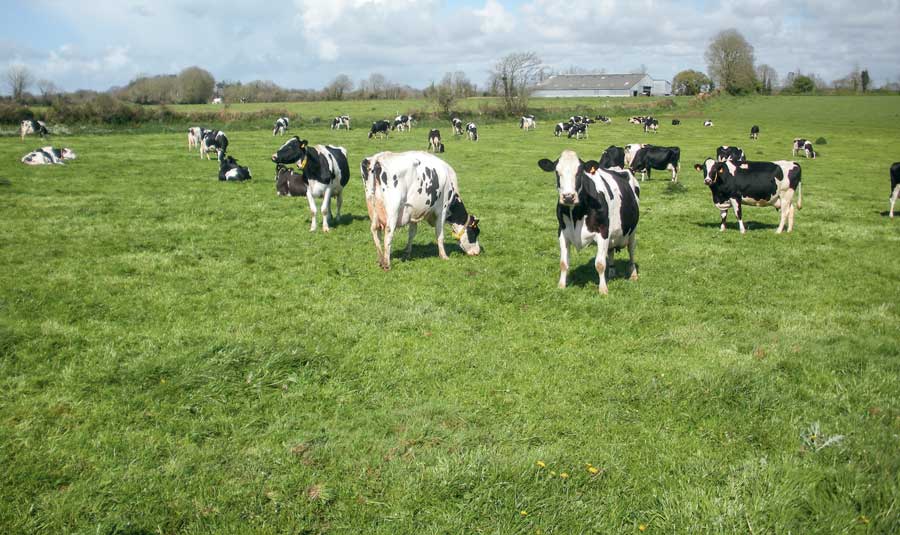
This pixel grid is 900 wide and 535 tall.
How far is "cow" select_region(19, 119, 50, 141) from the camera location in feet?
129

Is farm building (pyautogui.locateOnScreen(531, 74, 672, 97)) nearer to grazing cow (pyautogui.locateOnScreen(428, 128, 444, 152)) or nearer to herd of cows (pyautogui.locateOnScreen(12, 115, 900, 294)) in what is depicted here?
grazing cow (pyautogui.locateOnScreen(428, 128, 444, 152))

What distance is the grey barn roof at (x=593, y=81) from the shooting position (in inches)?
5778

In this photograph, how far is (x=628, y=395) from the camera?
21.1 ft

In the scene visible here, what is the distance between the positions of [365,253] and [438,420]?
705cm

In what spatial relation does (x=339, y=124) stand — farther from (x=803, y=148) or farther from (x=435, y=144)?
(x=803, y=148)

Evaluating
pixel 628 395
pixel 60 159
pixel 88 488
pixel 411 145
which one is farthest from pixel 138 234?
pixel 411 145

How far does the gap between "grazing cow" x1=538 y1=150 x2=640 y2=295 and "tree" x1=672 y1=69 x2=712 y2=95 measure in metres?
117

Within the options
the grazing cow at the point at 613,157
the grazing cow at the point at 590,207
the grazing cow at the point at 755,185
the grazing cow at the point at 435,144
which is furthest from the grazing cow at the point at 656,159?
the grazing cow at the point at 590,207

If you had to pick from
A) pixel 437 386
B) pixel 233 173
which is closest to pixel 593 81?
pixel 233 173

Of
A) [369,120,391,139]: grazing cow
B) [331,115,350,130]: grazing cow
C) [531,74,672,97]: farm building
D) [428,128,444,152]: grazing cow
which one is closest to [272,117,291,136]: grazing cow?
[331,115,350,130]: grazing cow

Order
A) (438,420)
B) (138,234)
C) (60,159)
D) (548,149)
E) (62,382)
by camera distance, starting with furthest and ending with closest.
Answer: (548,149), (60,159), (138,234), (62,382), (438,420)

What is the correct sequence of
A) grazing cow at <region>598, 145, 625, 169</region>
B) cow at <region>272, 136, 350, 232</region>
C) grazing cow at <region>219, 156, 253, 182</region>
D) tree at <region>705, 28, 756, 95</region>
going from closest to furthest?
cow at <region>272, 136, 350, 232</region>, grazing cow at <region>219, 156, 253, 182</region>, grazing cow at <region>598, 145, 625, 169</region>, tree at <region>705, 28, 756, 95</region>

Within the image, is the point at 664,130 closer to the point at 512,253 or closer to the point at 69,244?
the point at 512,253

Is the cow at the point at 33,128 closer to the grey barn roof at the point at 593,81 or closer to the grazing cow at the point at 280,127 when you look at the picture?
the grazing cow at the point at 280,127
